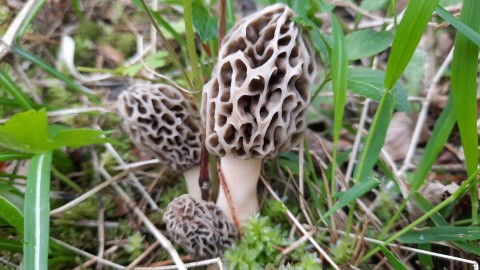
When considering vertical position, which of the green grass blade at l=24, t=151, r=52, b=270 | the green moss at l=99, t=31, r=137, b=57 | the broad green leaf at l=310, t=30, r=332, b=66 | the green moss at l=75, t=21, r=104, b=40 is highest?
the broad green leaf at l=310, t=30, r=332, b=66

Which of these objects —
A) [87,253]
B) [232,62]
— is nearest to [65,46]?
[87,253]

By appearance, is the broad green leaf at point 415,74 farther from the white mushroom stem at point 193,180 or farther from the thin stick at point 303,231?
the white mushroom stem at point 193,180

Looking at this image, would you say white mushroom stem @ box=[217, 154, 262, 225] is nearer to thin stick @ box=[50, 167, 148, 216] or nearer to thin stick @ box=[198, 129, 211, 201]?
thin stick @ box=[198, 129, 211, 201]

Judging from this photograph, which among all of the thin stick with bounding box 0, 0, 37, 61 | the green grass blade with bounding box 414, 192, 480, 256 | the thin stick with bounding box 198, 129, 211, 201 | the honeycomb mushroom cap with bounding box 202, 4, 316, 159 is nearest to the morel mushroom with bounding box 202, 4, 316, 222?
the honeycomb mushroom cap with bounding box 202, 4, 316, 159

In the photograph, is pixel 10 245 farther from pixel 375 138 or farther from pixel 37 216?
pixel 375 138

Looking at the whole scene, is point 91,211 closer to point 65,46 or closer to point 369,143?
point 65,46

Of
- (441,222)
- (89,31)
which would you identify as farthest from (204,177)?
(89,31)
